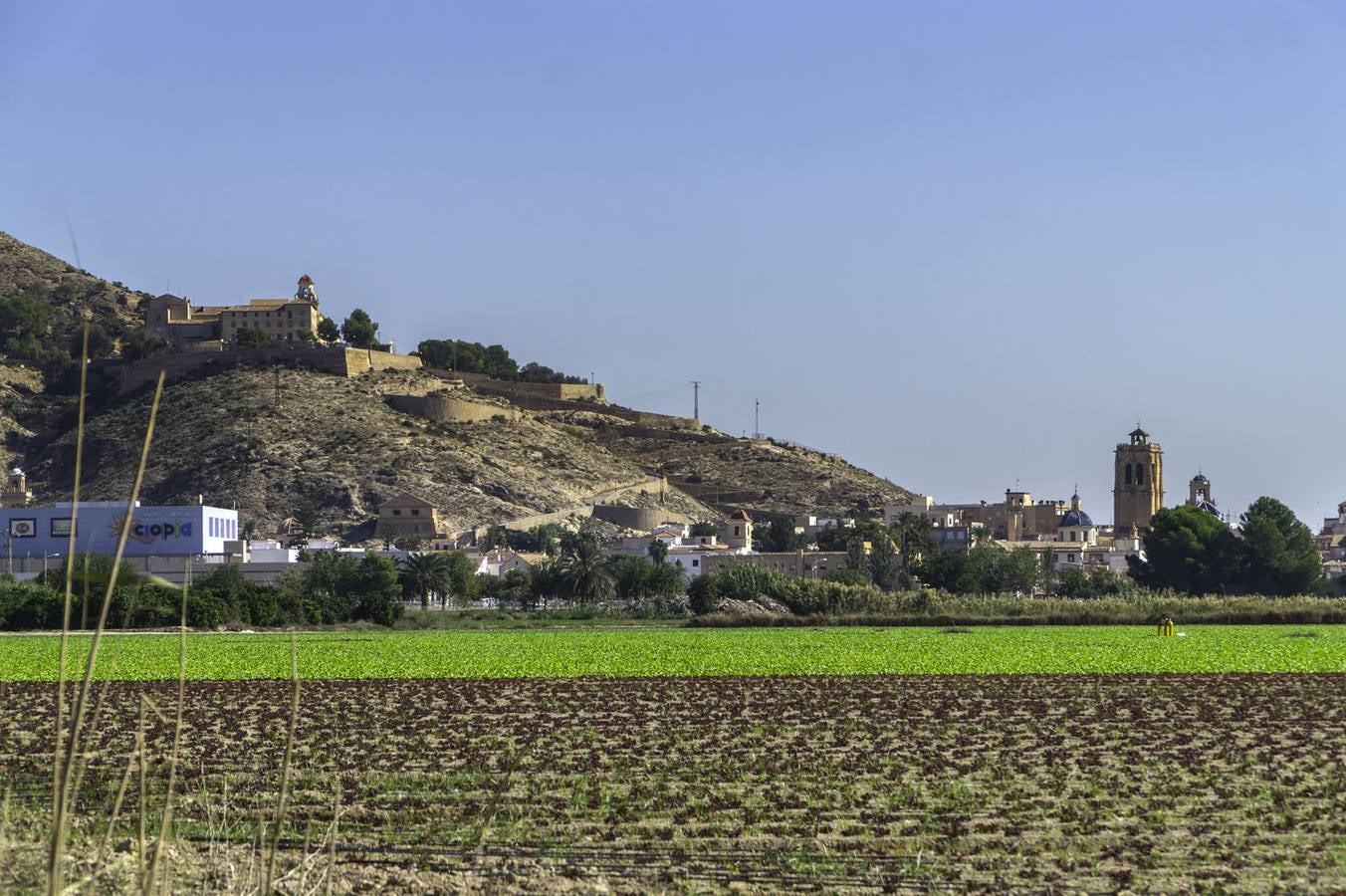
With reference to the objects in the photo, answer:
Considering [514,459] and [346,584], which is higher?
[514,459]

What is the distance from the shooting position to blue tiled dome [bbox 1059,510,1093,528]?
15375 cm

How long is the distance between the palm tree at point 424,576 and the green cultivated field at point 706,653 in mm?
20728

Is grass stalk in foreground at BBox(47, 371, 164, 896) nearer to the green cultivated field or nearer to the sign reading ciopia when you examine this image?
the green cultivated field

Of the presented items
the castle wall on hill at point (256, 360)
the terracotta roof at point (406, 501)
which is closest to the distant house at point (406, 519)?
the terracotta roof at point (406, 501)

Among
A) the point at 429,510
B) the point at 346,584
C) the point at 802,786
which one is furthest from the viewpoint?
the point at 429,510

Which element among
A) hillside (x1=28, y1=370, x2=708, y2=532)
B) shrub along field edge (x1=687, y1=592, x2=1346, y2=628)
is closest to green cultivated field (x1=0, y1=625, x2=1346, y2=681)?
shrub along field edge (x1=687, y1=592, x2=1346, y2=628)

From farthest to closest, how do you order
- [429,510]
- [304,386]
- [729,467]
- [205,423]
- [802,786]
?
[729,467] < [304,386] < [205,423] < [429,510] < [802,786]

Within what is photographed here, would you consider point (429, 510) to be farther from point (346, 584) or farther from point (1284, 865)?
point (1284, 865)

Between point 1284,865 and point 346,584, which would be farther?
point 346,584

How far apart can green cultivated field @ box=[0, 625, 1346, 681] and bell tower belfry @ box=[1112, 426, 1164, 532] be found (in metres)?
98.7

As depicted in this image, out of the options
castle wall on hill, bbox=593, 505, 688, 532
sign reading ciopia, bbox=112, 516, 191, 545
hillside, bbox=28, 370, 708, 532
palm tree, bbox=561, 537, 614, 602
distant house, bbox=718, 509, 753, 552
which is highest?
hillside, bbox=28, 370, 708, 532

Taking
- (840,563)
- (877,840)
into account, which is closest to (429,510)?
(840,563)

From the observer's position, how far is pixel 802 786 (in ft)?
53.5

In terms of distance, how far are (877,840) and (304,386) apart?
118 meters
